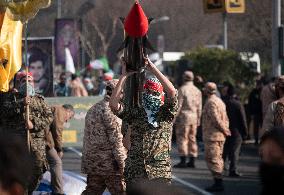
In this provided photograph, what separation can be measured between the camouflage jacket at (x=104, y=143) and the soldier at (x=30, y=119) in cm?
79

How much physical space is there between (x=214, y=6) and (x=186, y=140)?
11.2 metres

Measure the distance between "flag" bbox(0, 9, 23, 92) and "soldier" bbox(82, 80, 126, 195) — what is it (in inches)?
78.7

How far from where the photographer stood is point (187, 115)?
60.5ft

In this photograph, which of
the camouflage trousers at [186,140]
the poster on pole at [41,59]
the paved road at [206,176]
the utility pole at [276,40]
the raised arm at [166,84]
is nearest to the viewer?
the raised arm at [166,84]

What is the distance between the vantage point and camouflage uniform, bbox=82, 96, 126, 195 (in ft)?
33.6

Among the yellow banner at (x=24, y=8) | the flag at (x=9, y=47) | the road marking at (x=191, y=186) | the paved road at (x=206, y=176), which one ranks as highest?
the yellow banner at (x=24, y=8)

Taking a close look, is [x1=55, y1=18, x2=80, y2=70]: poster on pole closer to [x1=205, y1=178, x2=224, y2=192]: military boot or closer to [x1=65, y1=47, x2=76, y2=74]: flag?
[x1=65, y1=47, x2=76, y2=74]: flag

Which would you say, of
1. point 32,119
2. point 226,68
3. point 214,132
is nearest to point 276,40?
point 226,68

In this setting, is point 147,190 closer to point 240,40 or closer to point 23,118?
point 23,118

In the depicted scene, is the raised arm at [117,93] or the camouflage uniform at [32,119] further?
the camouflage uniform at [32,119]

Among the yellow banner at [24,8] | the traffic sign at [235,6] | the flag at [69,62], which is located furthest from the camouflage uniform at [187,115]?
the flag at [69,62]

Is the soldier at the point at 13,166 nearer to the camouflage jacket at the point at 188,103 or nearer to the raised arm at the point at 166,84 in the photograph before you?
the raised arm at the point at 166,84

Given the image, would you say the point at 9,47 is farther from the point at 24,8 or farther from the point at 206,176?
the point at 206,176

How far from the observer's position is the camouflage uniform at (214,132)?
1532cm
